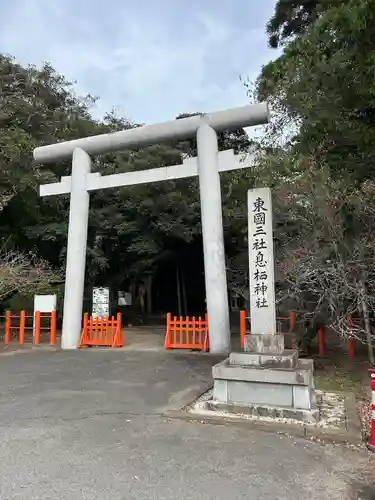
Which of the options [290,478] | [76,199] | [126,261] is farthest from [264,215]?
[126,261]

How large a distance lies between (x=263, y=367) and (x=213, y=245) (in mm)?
5096

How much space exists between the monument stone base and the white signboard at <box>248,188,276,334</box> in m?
0.39

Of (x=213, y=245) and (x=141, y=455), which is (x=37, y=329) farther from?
(x=141, y=455)

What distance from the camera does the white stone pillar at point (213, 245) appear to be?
1023 cm

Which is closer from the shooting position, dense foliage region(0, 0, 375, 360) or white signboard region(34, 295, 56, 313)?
dense foliage region(0, 0, 375, 360)

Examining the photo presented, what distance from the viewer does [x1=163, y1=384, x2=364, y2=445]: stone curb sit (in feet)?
15.0

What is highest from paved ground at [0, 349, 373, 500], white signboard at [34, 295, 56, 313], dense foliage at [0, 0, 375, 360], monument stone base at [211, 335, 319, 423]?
dense foliage at [0, 0, 375, 360]

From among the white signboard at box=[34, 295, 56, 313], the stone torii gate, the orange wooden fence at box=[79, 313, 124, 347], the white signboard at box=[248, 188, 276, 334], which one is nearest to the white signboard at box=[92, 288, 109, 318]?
the orange wooden fence at box=[79, 313, 124, 347]

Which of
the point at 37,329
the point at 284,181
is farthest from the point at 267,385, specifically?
the point at 37,329

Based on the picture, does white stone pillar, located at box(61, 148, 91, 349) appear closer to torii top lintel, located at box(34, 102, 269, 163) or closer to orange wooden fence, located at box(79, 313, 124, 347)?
orange wooden fence, located at box(79, 313, 124, 347)

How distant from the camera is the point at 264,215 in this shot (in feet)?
21.7

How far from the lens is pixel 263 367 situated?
18.6ft

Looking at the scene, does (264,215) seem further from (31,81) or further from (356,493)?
(31,81)

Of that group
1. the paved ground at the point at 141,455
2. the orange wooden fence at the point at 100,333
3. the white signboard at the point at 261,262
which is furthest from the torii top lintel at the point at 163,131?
the paved ground at the point at 141,455
